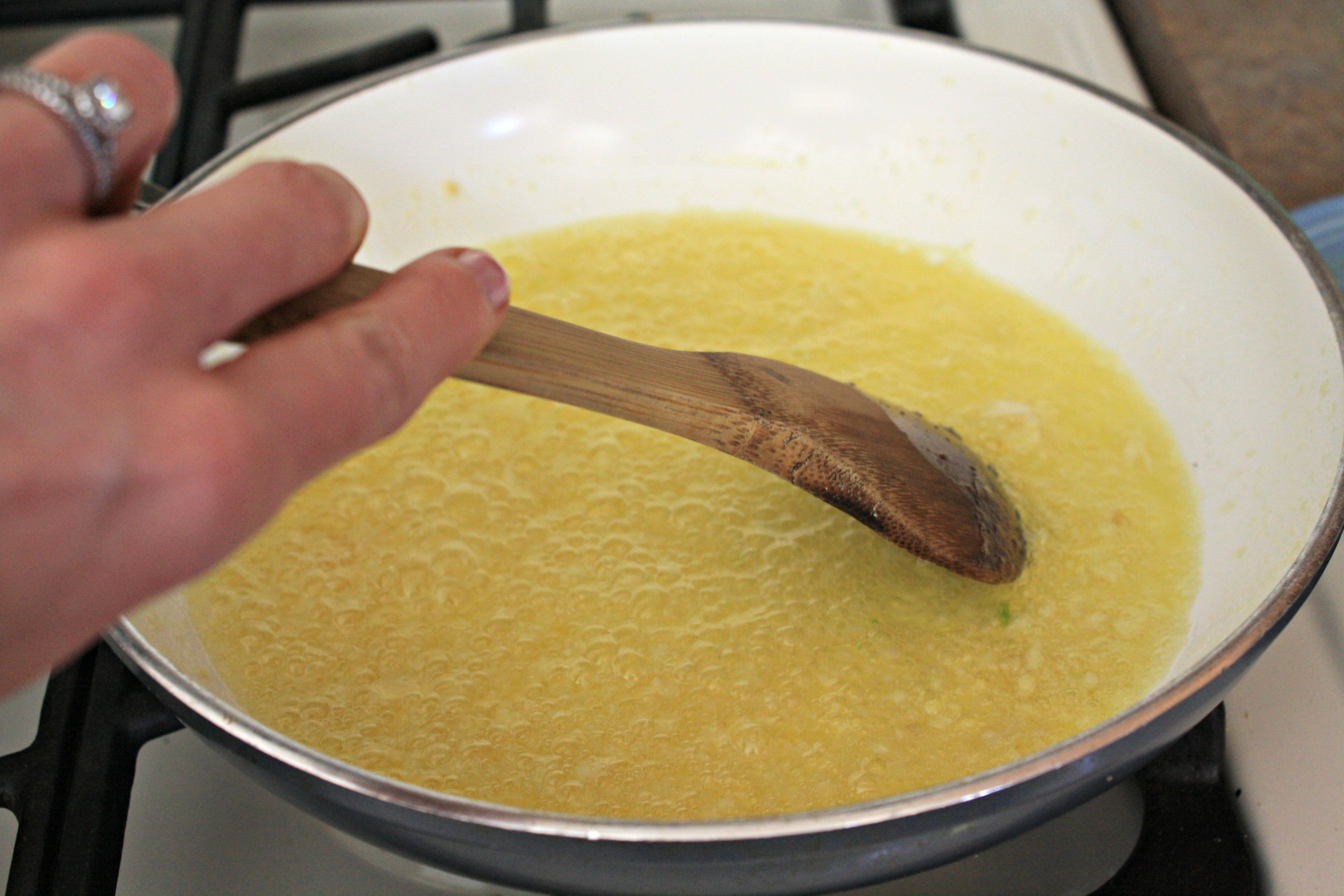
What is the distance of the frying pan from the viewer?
0.57m

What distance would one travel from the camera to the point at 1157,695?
22.8 inches

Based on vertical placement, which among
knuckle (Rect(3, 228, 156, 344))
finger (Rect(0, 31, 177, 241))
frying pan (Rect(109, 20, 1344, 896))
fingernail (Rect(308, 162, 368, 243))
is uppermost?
finger (Rect(0, 31, 177, 241))

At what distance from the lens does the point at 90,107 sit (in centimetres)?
43

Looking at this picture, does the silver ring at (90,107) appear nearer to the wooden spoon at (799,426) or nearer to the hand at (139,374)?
the hand at (139,374)

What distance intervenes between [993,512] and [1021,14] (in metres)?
0.75

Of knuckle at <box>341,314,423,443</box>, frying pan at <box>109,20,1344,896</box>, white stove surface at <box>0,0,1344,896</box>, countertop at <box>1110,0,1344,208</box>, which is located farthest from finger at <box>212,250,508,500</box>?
countertop at <box>1110,0,1344,208</box>

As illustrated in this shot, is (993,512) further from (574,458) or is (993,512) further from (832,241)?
(832,241)

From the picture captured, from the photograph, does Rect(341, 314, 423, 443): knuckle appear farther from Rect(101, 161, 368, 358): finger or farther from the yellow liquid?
the yellow liquid

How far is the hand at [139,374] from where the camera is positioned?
38 cm

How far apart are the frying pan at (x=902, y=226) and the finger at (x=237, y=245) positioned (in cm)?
24

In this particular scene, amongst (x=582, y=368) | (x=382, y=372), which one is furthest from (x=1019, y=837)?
(x=382, y=372)

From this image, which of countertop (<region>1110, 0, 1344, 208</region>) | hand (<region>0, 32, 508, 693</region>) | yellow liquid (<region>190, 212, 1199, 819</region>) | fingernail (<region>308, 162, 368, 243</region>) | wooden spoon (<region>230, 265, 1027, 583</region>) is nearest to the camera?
hand (<region>0, 32, 508, 693</region>)

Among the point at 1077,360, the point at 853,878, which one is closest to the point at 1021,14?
the point at 1077,360

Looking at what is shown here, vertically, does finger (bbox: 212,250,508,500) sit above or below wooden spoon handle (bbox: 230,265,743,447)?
above
